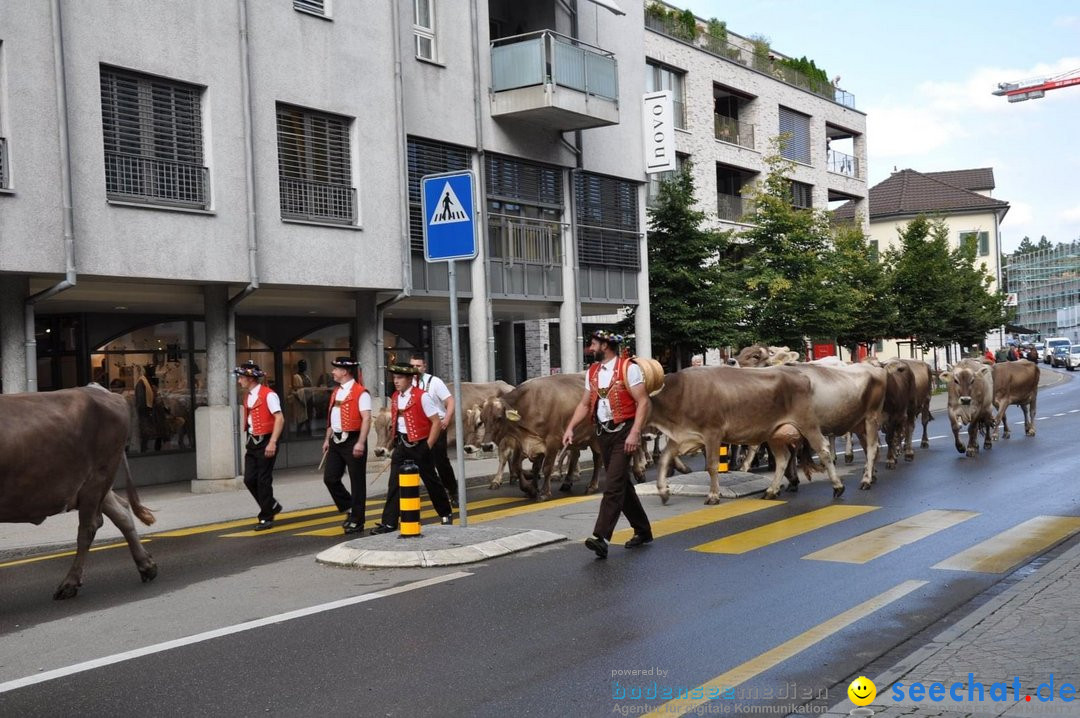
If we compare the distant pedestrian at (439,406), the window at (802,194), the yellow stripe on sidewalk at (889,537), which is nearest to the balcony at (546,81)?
the distant pedestrian at (439,406)

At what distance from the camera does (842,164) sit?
5334cm

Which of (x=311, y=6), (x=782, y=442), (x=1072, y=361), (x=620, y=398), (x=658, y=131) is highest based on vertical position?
(x=311, y=6)

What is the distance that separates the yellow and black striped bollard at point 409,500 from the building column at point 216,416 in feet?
28.7

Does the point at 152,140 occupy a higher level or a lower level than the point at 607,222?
higher

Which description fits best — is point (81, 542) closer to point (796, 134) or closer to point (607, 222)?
point (607, 222)

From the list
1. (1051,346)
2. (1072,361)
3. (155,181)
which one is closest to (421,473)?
(155,181)

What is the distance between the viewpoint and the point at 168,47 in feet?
56.5

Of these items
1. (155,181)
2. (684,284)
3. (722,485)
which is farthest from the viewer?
(684,284)

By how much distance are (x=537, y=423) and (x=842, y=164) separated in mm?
42017

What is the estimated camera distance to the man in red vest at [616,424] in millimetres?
9688

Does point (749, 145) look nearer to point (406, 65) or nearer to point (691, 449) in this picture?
point (406, 65)

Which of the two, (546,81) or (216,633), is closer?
(216,633)

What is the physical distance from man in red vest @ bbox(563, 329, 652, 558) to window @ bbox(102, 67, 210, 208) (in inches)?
372

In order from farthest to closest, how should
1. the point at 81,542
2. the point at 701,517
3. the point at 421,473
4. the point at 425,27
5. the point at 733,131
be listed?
the point at 733,131
the point at 425,27
the point at 701,517
the point at 421,473
the point at 81,542
